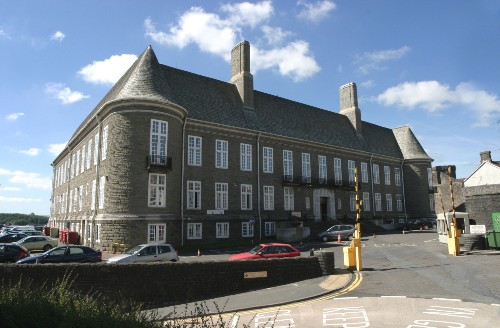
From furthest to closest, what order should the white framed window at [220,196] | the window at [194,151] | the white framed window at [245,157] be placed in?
the white framed window at [245,157], the white framed window at [220,196], the window at [194,151]

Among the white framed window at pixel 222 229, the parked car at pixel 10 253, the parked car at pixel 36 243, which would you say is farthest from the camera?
the white framed window at pixel 222 229

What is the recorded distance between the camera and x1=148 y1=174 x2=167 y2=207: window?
29297 mm

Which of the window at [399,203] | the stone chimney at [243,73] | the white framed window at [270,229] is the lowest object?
the white framed window at [270,229]

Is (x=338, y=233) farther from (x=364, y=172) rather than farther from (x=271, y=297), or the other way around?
(x=271, y=297)

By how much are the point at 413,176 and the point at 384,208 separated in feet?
26.2

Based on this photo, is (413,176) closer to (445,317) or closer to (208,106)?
(208,106)

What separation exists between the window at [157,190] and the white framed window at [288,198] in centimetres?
1486

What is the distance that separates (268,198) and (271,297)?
2428 centimetres

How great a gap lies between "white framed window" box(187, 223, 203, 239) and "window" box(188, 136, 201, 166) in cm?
542

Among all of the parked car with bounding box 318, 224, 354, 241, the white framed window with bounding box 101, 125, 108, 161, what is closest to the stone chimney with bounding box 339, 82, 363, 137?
the parked car with bounding box 318, 224, 354, 241

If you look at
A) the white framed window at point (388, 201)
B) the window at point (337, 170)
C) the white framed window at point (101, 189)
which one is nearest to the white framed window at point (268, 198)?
the window at point (337, 170)

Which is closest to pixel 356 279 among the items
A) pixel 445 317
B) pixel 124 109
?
pixel 445 317

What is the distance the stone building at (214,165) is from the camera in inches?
1149

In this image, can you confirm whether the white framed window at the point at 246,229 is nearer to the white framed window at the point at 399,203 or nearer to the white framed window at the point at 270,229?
the white framed window at the point at 270,229
